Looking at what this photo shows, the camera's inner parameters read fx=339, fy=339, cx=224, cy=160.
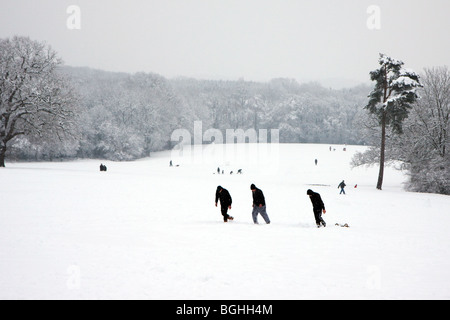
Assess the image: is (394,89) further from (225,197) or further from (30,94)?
(30,94)

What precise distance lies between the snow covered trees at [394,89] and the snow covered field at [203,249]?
1087 cm

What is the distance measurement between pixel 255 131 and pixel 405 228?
386 feet

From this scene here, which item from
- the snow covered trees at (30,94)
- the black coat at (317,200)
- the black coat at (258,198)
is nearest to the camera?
the black coat at (317,200)

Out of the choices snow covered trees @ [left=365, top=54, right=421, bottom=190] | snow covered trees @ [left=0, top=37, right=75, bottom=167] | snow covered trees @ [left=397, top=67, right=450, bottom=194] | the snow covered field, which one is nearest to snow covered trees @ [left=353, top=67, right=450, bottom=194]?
snow covered trees @ [left=397, top=67, right=450, bottom=194]

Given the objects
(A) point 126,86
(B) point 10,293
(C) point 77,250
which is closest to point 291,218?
(C) point 77,250

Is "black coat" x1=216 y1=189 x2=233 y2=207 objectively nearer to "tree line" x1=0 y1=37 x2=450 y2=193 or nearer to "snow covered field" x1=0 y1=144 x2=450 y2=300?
"snow covered field" x1=0 y1=144 x2=450 y2=300

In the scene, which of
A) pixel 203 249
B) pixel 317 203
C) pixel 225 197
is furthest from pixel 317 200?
pixel 203 249

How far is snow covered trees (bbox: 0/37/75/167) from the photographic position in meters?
33.3

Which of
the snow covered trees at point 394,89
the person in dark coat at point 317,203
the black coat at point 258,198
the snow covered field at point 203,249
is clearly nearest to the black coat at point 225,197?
the snow covered field at point 203,249

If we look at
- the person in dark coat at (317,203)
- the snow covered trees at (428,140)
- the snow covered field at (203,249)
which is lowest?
the snow covered field at (203,249)

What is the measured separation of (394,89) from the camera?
100 feet

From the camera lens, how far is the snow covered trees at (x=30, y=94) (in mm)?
33344

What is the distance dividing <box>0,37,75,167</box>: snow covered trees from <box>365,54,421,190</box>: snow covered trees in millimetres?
30609

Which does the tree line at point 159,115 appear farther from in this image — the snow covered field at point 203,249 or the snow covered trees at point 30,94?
the snow covered field at point 203,249
